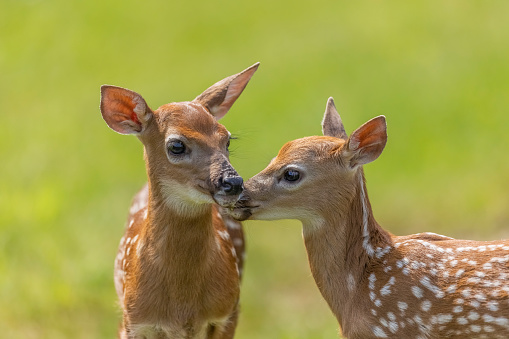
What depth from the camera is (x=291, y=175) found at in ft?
23.8

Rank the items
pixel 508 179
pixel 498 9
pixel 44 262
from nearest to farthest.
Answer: pixel 44 262
pixel 508 179
pixel 498 9

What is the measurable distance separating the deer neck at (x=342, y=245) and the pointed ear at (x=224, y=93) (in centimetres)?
116

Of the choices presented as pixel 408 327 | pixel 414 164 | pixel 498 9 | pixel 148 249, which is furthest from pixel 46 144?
pixel 408 327

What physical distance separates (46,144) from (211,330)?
8.80 m

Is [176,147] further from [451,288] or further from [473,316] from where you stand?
[473,316]

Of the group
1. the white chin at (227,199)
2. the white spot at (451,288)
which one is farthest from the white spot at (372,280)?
the white chin at (227,199)

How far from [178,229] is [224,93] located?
42.4 inches

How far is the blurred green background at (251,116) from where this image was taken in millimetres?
11852

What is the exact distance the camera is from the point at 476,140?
48.2 feet

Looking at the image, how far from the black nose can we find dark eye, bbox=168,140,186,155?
48 cm

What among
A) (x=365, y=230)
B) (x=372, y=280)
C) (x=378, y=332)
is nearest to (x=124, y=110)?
(x=365, y=230)

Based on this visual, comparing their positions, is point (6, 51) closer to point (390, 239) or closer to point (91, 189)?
point (91, 189)

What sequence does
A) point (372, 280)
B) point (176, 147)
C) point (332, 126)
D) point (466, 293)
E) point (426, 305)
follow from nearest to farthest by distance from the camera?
point (466, 293), point (426, 305), point (372, 280), point (176, 147), point (332, 126)

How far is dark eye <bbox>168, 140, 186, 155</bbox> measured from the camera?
7312 mm
